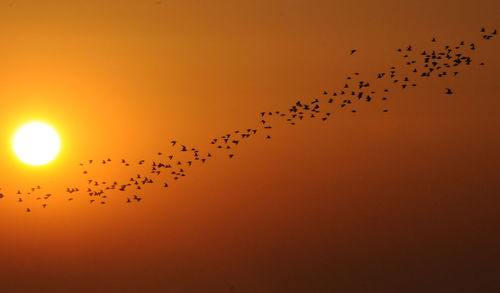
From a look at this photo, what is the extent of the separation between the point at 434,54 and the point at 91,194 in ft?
97.6

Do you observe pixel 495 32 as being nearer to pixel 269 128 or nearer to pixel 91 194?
pixel 269 128

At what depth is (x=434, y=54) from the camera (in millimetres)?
62438

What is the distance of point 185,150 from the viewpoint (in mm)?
71750

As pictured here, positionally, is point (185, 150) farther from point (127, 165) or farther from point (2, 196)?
point (2, 196)

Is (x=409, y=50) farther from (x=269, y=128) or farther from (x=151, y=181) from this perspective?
(x=151, y=181)

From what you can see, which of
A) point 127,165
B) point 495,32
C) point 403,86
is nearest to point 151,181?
point 127,165

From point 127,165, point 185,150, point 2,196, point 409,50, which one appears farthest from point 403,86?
point 2,196

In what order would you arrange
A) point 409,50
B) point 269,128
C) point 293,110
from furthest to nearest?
point 269,128 < point 293,110 < point 409,50

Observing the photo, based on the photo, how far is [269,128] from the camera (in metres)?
71.4

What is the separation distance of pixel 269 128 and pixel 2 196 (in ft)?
71.0

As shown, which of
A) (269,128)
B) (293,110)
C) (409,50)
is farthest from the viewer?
(269,128)

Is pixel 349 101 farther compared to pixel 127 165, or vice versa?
pixel 127 165

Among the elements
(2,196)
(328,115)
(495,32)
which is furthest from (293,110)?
(2,196)

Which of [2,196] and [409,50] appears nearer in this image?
[409,50]
